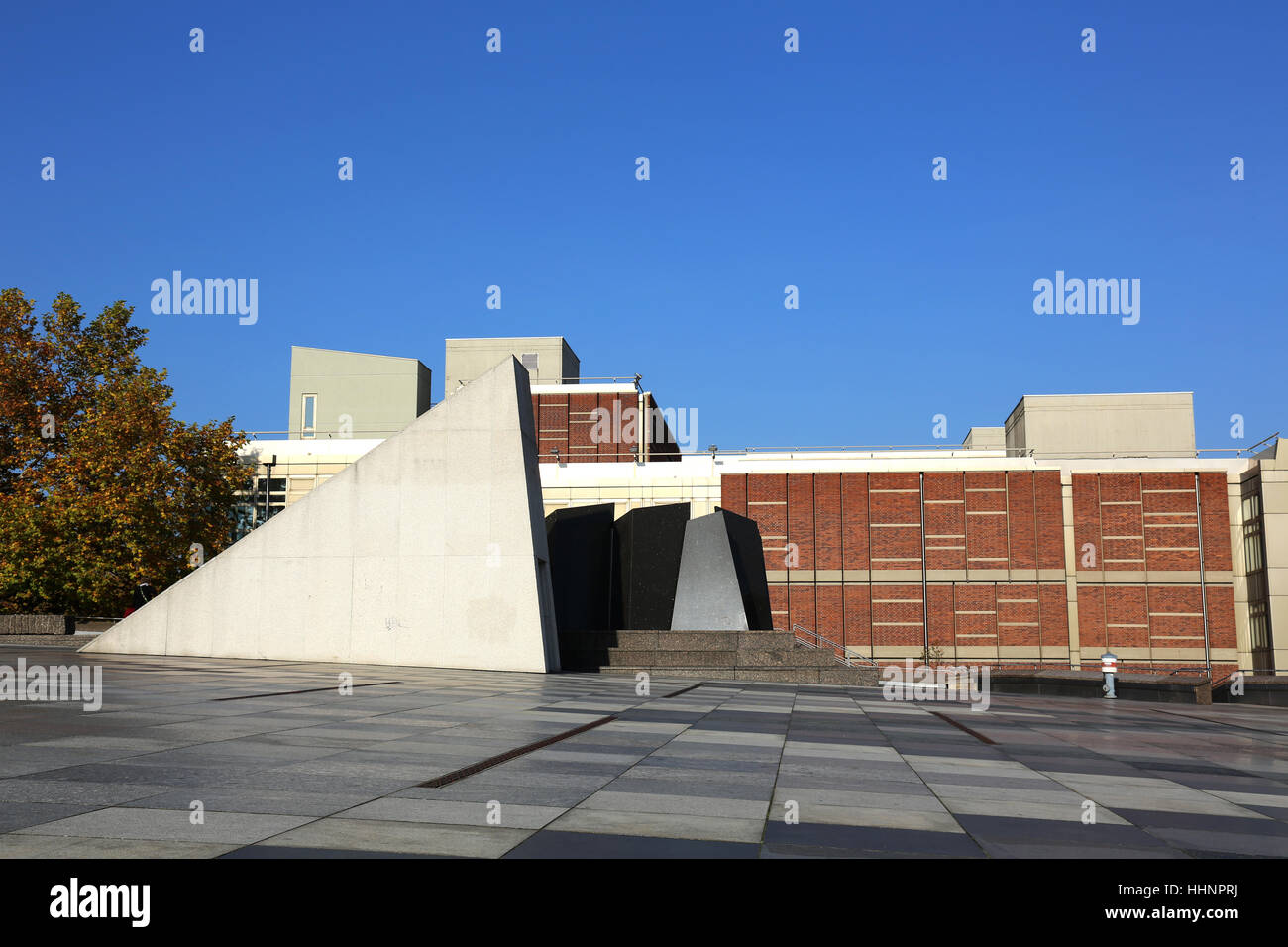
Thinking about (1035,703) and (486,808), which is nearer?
(486,808)

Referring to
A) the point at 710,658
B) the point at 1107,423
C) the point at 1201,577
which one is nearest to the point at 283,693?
the point at 710,658

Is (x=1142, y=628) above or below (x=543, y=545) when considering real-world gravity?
below

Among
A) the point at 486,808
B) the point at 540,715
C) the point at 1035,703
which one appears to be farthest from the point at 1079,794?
the point at 1035,703

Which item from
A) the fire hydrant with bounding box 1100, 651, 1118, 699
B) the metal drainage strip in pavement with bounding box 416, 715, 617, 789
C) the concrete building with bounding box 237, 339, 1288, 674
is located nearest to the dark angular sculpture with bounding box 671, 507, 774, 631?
the fire hydrant with bounding box 1100, 651, 1118, 699

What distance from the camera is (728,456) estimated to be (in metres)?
60.2

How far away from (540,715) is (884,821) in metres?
6.95

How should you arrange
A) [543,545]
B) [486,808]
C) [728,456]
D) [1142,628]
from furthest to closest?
[728,456] < [1142,628] < [543,545] < [486,808]

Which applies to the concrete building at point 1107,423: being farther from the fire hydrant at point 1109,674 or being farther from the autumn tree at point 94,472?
the autumn tree at point 94,472

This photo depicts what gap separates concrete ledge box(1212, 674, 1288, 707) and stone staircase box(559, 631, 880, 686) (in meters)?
9.83

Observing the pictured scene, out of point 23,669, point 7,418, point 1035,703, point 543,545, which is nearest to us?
point 23,669

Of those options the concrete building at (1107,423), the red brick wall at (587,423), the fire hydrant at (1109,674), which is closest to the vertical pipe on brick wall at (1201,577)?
the concrete building at (1107,423)

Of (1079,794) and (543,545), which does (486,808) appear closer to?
(1079,794)

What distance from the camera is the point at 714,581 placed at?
28453mm

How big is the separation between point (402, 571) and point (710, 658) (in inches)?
360
